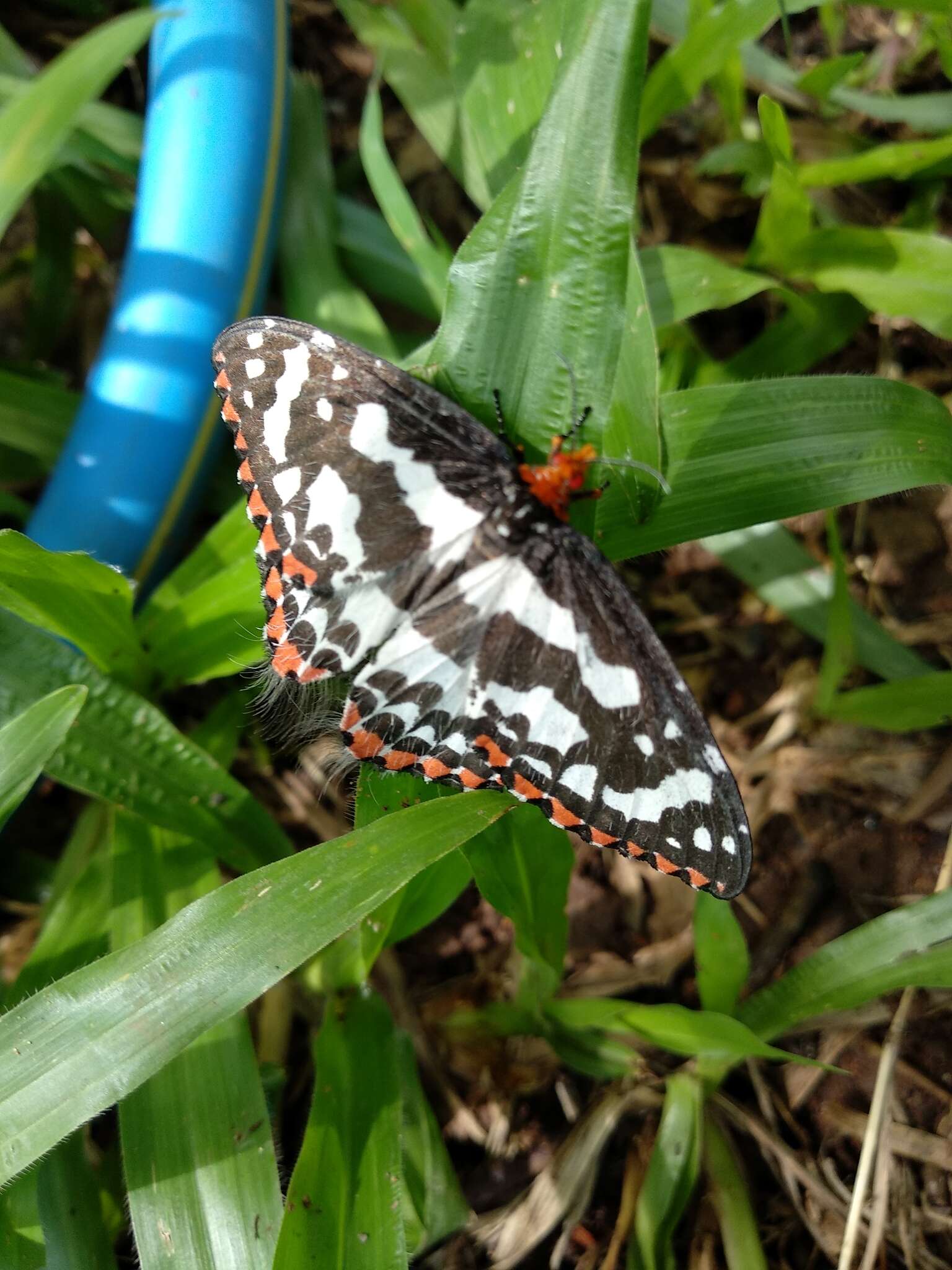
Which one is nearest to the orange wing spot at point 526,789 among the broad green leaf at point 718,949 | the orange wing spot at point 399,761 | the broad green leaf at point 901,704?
the orange wing spot at point 399,761

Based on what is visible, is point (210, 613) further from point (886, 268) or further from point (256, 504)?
point (886, 268)

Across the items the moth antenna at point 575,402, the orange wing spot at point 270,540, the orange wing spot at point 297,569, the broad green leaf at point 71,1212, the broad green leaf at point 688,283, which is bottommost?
the broad green leaf at point 71,1212

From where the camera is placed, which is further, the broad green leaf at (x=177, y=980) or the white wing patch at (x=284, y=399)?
the white wing patch at (x=284, y=399)

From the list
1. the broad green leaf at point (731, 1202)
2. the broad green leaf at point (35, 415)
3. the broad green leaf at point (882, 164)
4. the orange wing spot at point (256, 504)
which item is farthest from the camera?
the broad green leaf at point (35, 415)

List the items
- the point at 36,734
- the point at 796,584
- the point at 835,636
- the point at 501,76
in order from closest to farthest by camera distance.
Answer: the point at 36,734
the point at 501,76
the point at 835,636
the point at 796,584

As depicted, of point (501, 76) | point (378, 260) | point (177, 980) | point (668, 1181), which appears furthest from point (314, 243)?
point (668, 1181)

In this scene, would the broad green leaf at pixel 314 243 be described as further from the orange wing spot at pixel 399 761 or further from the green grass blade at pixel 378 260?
the orange wing spot at pixel 399 761
